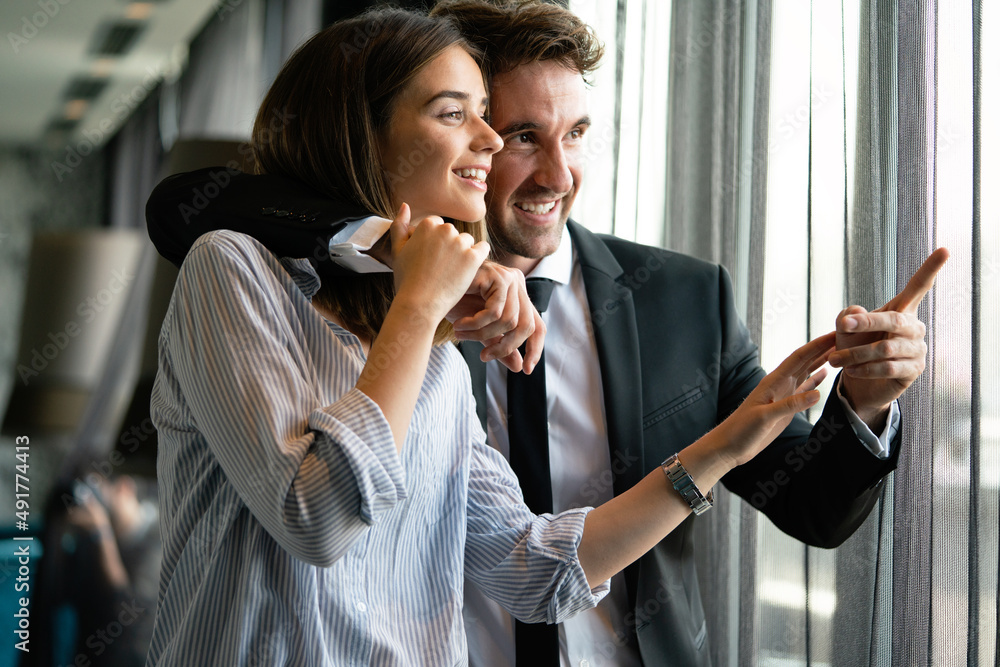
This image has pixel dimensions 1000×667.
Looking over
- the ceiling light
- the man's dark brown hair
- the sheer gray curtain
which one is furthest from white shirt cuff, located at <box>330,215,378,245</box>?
the ceiling light

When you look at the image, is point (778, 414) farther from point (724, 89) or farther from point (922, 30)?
point (724, 89)

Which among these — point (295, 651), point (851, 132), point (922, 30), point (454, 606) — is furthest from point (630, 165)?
point (295, 651)

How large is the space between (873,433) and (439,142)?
723mm

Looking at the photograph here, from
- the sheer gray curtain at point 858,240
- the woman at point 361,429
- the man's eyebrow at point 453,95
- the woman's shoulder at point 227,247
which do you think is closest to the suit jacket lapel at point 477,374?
the woman at point 361,429

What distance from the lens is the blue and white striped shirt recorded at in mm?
653

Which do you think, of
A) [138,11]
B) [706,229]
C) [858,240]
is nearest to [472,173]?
[858,240]

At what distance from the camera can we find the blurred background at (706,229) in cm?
110

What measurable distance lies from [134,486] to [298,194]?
59.2 inches

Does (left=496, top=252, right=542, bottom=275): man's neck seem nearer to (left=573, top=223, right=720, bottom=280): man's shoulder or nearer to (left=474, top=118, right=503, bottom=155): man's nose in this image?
(left=573, top=223, right=720, bottom=280): man's shoulder

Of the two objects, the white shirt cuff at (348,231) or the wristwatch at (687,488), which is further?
the wristwatch at (687,488)

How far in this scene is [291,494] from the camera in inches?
25.3

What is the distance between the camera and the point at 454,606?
2.92 ft

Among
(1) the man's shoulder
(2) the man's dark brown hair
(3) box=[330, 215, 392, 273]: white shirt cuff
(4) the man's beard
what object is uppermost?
(2) the man's dark brown hair

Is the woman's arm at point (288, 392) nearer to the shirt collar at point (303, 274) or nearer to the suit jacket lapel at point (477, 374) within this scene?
the shirt collar at point (303, 274)
